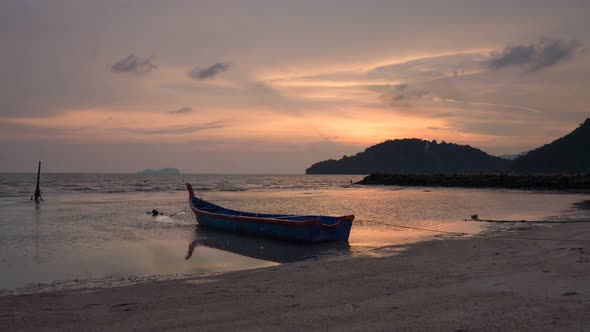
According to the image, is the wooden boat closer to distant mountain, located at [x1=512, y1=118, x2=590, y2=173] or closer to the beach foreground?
the beach foreground

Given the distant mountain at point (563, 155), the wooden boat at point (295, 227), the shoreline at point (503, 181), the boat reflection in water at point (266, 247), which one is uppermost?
the distant mountain at point (563, 155)

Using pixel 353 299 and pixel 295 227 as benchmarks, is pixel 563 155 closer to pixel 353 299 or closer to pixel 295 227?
pixel 295 227

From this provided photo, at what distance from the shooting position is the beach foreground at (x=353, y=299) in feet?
18.3

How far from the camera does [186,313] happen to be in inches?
251

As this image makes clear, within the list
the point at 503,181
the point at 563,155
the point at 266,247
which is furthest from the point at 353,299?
the point at 563,155

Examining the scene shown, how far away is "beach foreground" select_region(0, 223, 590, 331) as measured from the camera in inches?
219

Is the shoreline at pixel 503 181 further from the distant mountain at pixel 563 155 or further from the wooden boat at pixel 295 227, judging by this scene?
the distant mountain at pixel 563 155

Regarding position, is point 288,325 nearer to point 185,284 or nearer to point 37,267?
point 185,284

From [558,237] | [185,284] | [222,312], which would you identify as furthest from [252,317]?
[558,237]

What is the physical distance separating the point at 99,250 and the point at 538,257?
12486 mm

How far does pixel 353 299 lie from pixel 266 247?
861 centimetres

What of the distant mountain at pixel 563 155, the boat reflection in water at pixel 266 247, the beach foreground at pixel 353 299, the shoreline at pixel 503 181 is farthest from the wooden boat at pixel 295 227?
the distant mountain at pixel 563 155

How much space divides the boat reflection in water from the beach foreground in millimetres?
2896

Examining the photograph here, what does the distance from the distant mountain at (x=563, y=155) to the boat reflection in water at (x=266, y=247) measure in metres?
102
